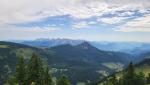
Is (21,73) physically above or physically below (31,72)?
below

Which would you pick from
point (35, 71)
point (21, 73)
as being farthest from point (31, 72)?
point (21, 73)

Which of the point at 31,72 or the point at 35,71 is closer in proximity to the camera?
the point at 35,71

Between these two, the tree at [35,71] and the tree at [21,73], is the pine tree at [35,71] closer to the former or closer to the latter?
the tree at [35,71]

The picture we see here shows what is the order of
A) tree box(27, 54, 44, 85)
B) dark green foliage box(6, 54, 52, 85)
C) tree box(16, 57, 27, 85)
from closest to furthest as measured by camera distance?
tree box(16, 57, 27, 85)
dark green foliage box(6, 54, 52, 85)
tree box(27, 54, 44, 85)

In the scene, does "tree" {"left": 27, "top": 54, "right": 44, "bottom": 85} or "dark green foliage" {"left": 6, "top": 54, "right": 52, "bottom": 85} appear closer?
"dark green foliage" {"left": 6, "top": 54, "right": 52, "bottom": 85}

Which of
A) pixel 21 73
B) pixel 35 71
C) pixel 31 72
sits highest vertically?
pixel 35 71

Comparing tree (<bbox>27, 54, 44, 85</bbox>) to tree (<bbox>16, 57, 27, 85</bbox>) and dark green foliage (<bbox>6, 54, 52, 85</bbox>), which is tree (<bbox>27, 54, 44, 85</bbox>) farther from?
tree (<bbox>16, 57, 27, 85</bbox>)

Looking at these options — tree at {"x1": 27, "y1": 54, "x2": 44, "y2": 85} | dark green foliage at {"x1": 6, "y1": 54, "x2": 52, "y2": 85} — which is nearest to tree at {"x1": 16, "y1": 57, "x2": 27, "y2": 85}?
dark green foliage at {"x1": 6, "y1": 54, "x2": 52, "y2": 85}

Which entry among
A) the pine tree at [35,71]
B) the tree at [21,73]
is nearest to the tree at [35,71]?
the pine tree at [35,71]

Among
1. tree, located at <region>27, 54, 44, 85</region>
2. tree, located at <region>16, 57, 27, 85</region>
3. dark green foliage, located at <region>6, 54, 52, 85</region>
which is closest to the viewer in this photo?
tree, located at <region>16, 57, 27, 85</region>

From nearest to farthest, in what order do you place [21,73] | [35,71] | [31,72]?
[21,73] → [35,71] → [31,72]

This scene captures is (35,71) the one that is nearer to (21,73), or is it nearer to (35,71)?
(35,71)

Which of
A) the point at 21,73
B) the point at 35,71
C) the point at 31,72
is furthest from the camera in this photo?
the point at 31,72

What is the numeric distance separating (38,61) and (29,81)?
462 cm
